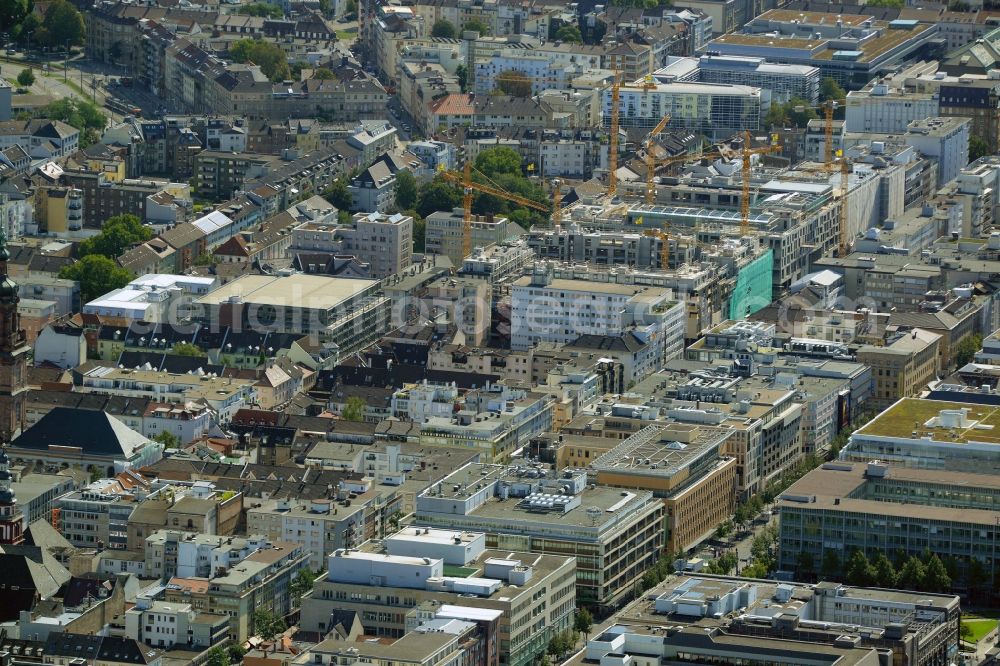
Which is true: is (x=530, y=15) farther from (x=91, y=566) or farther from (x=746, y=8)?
(x=91, y=566)

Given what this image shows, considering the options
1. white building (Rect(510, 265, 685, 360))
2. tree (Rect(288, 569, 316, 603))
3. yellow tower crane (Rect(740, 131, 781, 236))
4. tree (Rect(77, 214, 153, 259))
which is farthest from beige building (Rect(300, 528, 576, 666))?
tree (Rect(77, 214, 153, 259))

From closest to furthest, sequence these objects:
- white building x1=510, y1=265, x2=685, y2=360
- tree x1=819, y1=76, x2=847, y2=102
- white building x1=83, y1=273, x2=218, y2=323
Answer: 1. white building x1=510, y1=265, x2=685, y2=360
2. white building x1=83, y1=273, x2=218, y2=323
3. tree x1=819, y1=76, x2=847, y2=102

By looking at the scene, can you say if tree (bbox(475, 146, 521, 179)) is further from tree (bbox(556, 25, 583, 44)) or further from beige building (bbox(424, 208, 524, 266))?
tree (bbox(556, 25, 583, 44))

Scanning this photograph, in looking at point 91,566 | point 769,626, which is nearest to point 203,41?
point 91,566

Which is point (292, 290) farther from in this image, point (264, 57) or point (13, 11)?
point (13, 11)

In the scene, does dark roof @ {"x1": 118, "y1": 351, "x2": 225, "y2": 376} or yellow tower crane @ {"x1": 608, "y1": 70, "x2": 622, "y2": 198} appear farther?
yellow tower crane @ {"x1": 608, "y1": 70, "x2": 622, "y2": 198}
